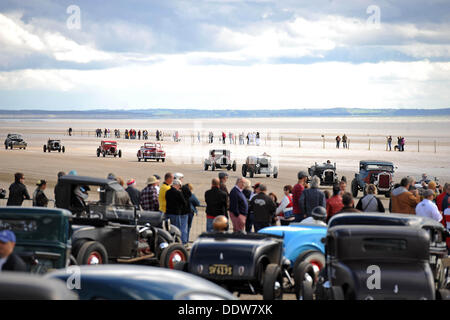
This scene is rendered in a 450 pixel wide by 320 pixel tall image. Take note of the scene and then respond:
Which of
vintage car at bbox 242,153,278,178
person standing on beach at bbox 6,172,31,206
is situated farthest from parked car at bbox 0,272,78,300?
vintage car at bbox 242,153,278,178

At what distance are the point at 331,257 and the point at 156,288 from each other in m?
4.78

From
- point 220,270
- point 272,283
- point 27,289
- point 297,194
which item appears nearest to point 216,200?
point 297,194

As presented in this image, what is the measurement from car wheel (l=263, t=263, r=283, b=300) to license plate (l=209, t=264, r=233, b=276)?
0.51 meters

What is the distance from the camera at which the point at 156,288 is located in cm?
624

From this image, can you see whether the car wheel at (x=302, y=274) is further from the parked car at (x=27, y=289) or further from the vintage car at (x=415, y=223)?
the parked car at (x=27, y=289)

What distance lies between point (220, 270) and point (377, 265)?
7.86ft

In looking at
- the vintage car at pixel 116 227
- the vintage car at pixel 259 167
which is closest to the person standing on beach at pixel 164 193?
the vintage car at pixel 116 227

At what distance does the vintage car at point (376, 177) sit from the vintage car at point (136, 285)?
Result: 29.2 meters

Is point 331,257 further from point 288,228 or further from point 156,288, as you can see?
point 156,288

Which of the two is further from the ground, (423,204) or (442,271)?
(423,204)

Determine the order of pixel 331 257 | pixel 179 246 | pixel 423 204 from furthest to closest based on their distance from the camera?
pixel 423 204 → pixel 179 246 → pixel 331 257

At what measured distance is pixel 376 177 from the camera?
35.5 m

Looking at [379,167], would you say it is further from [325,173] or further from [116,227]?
[116,227]
